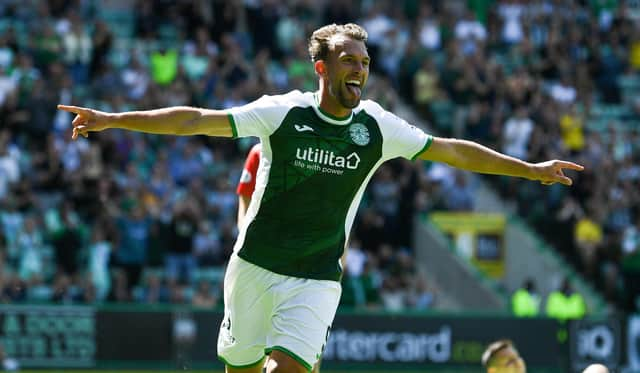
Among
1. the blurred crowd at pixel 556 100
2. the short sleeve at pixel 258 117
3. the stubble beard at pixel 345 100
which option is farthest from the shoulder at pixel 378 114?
the blurred crowd at pixel 556 100

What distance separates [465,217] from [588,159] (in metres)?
2.78

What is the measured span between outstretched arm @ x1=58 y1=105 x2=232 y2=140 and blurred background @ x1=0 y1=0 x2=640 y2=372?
1117 cm

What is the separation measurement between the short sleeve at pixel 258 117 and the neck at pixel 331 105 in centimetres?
23

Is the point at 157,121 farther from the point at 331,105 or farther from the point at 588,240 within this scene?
the point at 588,240

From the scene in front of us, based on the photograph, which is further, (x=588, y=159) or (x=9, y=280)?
(x=588, y=159)

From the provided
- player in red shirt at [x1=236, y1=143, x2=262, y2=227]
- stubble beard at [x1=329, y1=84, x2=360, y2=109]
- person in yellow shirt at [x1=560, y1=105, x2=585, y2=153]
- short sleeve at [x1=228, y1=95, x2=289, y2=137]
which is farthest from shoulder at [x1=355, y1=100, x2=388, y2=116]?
person in yellow shirt at [x1=560, y1=105, x2=585, y2=153]

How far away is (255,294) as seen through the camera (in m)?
7.69

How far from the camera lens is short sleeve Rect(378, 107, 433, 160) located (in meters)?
7.71

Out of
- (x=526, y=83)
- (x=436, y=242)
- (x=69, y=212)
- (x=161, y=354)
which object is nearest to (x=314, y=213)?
(x=161, y=354)

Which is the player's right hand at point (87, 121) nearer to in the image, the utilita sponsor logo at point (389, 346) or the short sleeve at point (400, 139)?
the short sleeve at point (400, 139)

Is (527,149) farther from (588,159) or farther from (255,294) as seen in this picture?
(255,294)

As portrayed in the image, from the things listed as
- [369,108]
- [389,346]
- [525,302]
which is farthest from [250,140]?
[369,108]

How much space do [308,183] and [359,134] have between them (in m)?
0.42

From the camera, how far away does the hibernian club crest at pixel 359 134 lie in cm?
760
